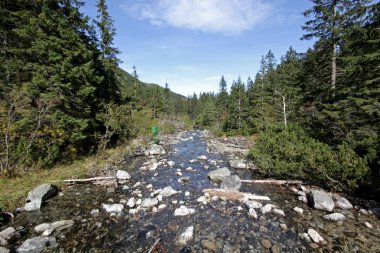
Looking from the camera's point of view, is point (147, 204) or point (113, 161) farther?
point (113, 161)

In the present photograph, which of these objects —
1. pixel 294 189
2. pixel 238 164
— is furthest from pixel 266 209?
pixel 238 164

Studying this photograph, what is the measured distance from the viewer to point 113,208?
6.36m

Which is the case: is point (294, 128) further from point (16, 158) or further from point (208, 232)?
point (16, 158)

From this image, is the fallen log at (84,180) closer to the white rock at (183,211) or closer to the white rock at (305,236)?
the white rock at (183,211)

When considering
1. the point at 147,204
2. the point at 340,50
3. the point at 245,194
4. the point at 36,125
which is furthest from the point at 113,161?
the point at 340,50

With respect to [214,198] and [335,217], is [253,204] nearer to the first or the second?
[214,198]

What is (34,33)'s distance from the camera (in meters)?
10.1

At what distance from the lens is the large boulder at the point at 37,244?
14.1ft

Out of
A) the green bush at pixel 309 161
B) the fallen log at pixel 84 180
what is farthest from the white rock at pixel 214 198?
the fallen log at pixel 84 180

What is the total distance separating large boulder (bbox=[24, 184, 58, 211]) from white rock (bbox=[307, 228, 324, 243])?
29.2 feet

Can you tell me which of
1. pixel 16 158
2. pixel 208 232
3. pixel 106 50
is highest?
pixel 106 50

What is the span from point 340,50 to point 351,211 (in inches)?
400

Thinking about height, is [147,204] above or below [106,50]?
below

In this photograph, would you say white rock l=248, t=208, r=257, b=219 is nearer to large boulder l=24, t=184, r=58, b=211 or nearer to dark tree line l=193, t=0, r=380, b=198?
dark tree line l=193, t=0, r=380, b=198
